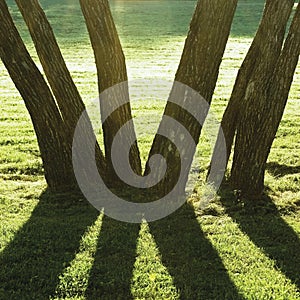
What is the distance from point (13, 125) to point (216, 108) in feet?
10.9

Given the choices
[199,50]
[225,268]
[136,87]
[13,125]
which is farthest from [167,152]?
[136,87]

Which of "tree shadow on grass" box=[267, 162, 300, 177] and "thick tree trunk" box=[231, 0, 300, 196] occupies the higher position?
"thick tree trunk" box=[231, 0, 300, 196]

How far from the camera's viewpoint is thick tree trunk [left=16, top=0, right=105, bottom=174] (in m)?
5.04

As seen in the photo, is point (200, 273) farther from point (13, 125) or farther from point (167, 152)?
point (13, 125)

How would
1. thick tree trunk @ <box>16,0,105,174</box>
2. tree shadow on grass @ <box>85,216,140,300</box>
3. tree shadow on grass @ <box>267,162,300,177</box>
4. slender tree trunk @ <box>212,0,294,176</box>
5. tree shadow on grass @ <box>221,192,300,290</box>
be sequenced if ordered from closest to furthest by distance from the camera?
tree shadow on grass @ <box>85,216,140,300</box>
tree shadow on grass @ <box>221,192,300,290</box>
slender tree trunk @ <box>212,0,294,176</box>
thick tree trunk @ <box>16,0,105,174</box>
tree shadow on grass @ <box>267,162,300,177</box>

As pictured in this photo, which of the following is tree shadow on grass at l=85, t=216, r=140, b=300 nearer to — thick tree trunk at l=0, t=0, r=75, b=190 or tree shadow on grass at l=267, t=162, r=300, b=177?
thick tree trunk at l=0, t=0, r=75, b=190

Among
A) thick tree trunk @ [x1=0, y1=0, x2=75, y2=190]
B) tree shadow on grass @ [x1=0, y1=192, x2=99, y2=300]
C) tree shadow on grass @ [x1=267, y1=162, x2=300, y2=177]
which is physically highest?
thick tree trunk @ [x1=0, y1=0, x2=75, y2=190]

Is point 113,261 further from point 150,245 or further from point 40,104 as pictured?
point 40,104

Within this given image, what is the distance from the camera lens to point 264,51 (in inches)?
194

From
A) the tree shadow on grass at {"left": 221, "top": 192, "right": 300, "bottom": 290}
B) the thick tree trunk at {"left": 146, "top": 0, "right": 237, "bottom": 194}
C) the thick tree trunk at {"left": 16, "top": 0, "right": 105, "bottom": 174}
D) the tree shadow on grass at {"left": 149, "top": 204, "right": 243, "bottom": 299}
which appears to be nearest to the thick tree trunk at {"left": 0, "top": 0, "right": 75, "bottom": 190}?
the thick tree trunk at {"left": 16, "top": 0, "right": 105, "bottom": 174}

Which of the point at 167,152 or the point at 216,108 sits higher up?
the point at 167,152

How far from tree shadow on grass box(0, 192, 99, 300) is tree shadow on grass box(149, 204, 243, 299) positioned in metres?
0.70

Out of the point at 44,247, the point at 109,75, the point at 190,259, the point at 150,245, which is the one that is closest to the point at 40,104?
the point at 109,75

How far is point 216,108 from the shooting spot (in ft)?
29.7
